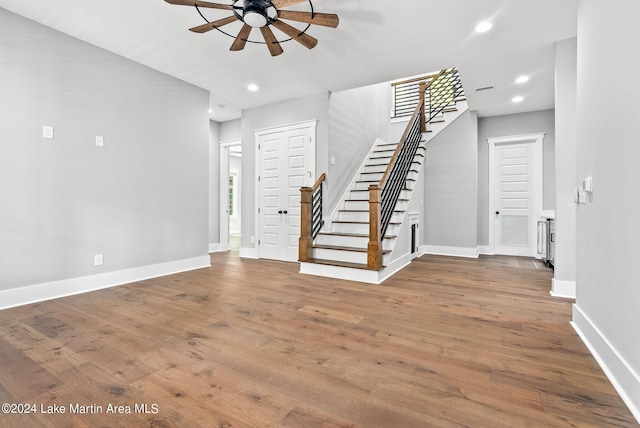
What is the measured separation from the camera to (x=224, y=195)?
22.2 feet

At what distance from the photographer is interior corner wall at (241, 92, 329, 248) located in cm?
509

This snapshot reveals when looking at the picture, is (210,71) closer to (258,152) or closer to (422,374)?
(258,152)

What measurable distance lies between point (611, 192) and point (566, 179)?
1942mm

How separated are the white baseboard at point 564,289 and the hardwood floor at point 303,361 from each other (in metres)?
0.11

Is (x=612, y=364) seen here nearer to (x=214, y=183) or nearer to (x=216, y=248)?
(x=216, y=248)

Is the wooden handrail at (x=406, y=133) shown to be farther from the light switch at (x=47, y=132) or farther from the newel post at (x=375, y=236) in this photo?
the light switch at (x=47, y=132)

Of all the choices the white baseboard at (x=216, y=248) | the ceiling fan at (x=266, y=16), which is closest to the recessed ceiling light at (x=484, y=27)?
the ceiling fan at (x=266, y=16)

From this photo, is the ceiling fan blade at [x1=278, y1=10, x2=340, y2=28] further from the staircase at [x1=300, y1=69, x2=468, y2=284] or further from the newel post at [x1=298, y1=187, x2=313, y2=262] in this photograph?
the newel post at [x1=298, y1=187, x2=313, y2=262]

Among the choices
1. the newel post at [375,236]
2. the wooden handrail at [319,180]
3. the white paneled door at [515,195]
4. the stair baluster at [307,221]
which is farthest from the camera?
the white paneled door at [515,195]

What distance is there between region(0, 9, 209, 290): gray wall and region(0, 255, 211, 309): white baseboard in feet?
0.22

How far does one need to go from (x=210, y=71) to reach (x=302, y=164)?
199cm

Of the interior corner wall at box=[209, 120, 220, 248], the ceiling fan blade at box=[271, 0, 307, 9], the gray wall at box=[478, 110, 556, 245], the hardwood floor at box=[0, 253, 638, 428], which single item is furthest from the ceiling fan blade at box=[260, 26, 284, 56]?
the gray wall at box=[478, 110, 556, 245]

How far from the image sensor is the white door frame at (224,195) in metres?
6.73

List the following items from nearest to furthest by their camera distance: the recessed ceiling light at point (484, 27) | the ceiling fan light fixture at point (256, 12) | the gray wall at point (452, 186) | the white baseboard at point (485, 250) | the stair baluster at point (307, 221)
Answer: the ceiling fan light fixture at point (256, 12) → the recessed ceiling light at point (484, 27) → the stair baluster at point (307, 221) → the gray wall at point (452, 186) → the white baseboard at point (485, 250)
